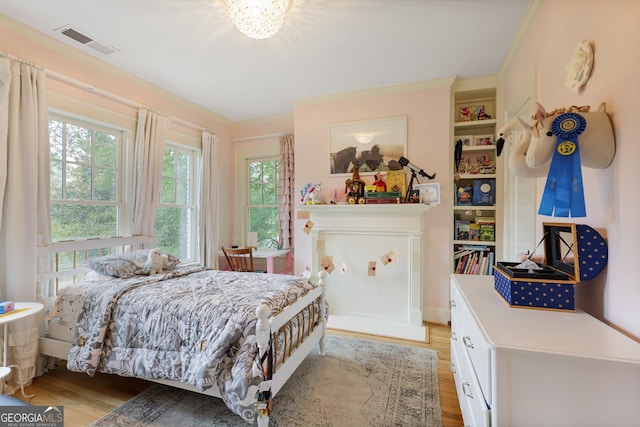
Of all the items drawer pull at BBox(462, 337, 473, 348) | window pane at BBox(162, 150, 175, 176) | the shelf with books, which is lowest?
drawer pull at BBox(462, 337, 473, 348)

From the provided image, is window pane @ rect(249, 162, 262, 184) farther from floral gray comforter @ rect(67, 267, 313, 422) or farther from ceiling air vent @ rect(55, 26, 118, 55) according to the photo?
floral gray comforter @ rect(67, 267, 313, 422)

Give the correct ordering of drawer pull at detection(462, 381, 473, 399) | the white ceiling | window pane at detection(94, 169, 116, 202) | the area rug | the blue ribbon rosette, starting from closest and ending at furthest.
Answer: the blue ribbon rosette, drawer pull at detection(462, 381, 473, 399), the area rug, the white ceiling, window pane at detection(94, 169, 116, 202)

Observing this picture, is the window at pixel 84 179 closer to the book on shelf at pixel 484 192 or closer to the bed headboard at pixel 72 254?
the bed headboard at pixel 72 254

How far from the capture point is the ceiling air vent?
2150 millimetres

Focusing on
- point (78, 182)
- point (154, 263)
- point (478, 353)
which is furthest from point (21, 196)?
point (478, 353)

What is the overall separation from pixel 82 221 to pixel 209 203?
4.73 ft

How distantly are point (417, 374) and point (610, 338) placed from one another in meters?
1.45

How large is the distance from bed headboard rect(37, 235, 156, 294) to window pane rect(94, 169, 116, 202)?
447 millimetres

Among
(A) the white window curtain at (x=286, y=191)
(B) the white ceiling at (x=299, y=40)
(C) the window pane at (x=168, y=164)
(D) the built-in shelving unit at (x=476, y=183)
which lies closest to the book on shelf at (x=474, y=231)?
(D) the built-in shelving unit at (x=476, y=183)

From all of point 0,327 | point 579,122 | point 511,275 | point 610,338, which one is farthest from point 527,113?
point 0,327

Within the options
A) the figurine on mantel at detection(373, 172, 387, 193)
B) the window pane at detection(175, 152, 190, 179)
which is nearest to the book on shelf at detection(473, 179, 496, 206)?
the figurine on mantel at detection(373, 172, 387, 193)

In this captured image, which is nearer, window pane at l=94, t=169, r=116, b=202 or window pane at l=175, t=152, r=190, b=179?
window pane at l=94, t=169, r=116, b=202

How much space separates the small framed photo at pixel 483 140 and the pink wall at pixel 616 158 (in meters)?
1.67

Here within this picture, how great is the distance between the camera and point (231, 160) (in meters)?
4.38
